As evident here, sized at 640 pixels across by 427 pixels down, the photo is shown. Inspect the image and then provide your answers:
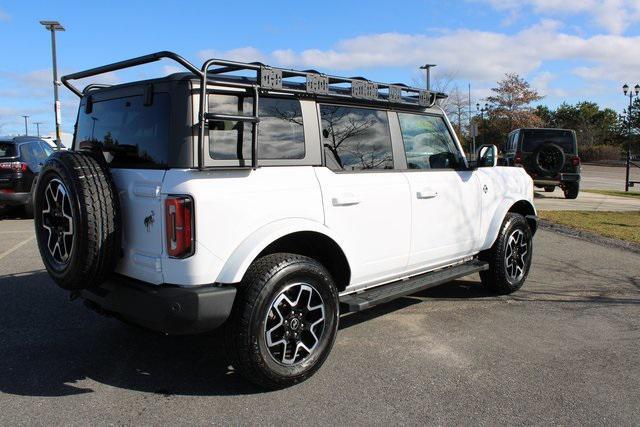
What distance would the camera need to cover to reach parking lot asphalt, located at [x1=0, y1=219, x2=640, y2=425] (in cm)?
319

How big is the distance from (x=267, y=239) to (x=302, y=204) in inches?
15.5

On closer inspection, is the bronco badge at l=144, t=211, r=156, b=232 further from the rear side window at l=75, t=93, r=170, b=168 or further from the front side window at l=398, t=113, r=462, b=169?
the front side window at l=398, t=113, r=462, b=169

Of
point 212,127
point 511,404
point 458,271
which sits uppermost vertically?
point 212,127

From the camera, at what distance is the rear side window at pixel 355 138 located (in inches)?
158

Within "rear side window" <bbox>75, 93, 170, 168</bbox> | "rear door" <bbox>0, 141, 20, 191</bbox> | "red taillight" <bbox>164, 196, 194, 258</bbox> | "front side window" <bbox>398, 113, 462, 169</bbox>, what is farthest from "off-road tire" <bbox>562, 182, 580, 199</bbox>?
"red taillight" <bbox>164, 196, 194, 258</bbox>

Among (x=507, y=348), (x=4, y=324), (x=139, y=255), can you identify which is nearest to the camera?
(x=139, y=255)

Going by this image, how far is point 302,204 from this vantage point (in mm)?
3604

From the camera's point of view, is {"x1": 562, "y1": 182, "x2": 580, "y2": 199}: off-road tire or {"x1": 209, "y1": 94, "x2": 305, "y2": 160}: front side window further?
{"x1": 562, "y1": 182, "x2": 580, "y2": 199}: off-road tire

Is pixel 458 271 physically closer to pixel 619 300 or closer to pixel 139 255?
pixel 619 300

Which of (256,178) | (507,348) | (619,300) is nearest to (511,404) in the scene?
(507,348)

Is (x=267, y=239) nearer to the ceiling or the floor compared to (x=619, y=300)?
nearer to the ceiling

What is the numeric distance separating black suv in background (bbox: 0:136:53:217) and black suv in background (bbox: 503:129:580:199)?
12.5m

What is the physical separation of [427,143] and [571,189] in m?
13.8

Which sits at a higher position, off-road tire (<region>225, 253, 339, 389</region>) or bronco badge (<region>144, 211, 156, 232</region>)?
bronco badge (<region>144, 211, 156, 232</region>)
